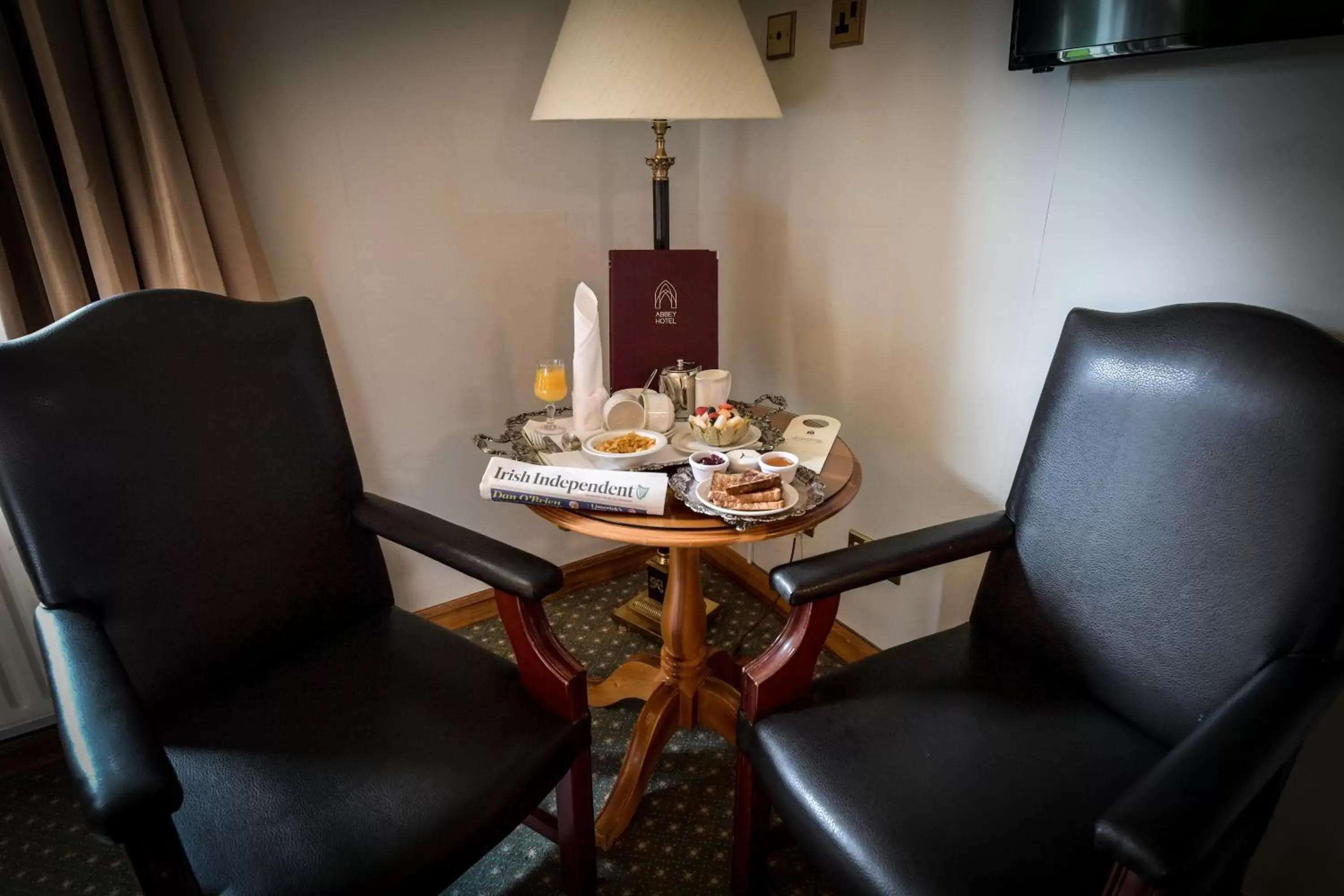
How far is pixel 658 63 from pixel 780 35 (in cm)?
60

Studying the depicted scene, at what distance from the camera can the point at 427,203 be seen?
1717 mm

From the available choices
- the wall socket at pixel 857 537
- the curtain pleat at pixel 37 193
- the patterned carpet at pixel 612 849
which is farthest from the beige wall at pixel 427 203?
the wall socket at pixel 857 537

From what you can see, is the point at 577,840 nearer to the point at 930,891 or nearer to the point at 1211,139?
the point at 930,891


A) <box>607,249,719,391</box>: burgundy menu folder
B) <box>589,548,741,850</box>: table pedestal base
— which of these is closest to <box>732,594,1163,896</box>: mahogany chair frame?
<box>589,548,741,850</box>: table pedestal base

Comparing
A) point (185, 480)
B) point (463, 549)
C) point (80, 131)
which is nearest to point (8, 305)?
point (80, 131)

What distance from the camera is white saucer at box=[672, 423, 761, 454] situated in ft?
4.59

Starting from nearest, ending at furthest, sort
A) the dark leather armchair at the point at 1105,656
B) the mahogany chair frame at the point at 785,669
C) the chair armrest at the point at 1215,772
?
the chair armrest at the point at 1215,772, the dark leather armchair at the point at 1105,656, the mahogany chair frame at the point at 785,669

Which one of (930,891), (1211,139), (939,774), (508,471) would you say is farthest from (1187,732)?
(508,471)

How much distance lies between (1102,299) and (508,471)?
3.47 ft

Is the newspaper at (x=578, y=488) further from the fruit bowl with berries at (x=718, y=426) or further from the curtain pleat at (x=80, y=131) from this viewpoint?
the curtain pleat at (x=80, y=131)

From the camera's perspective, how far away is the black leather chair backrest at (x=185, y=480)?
39.8 inches

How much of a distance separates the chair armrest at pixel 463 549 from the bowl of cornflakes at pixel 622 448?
214mm

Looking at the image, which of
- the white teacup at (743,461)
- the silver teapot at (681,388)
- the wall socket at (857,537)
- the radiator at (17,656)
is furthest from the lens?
the wall socket at (857,537)

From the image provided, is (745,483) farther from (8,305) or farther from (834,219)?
(8,305)
